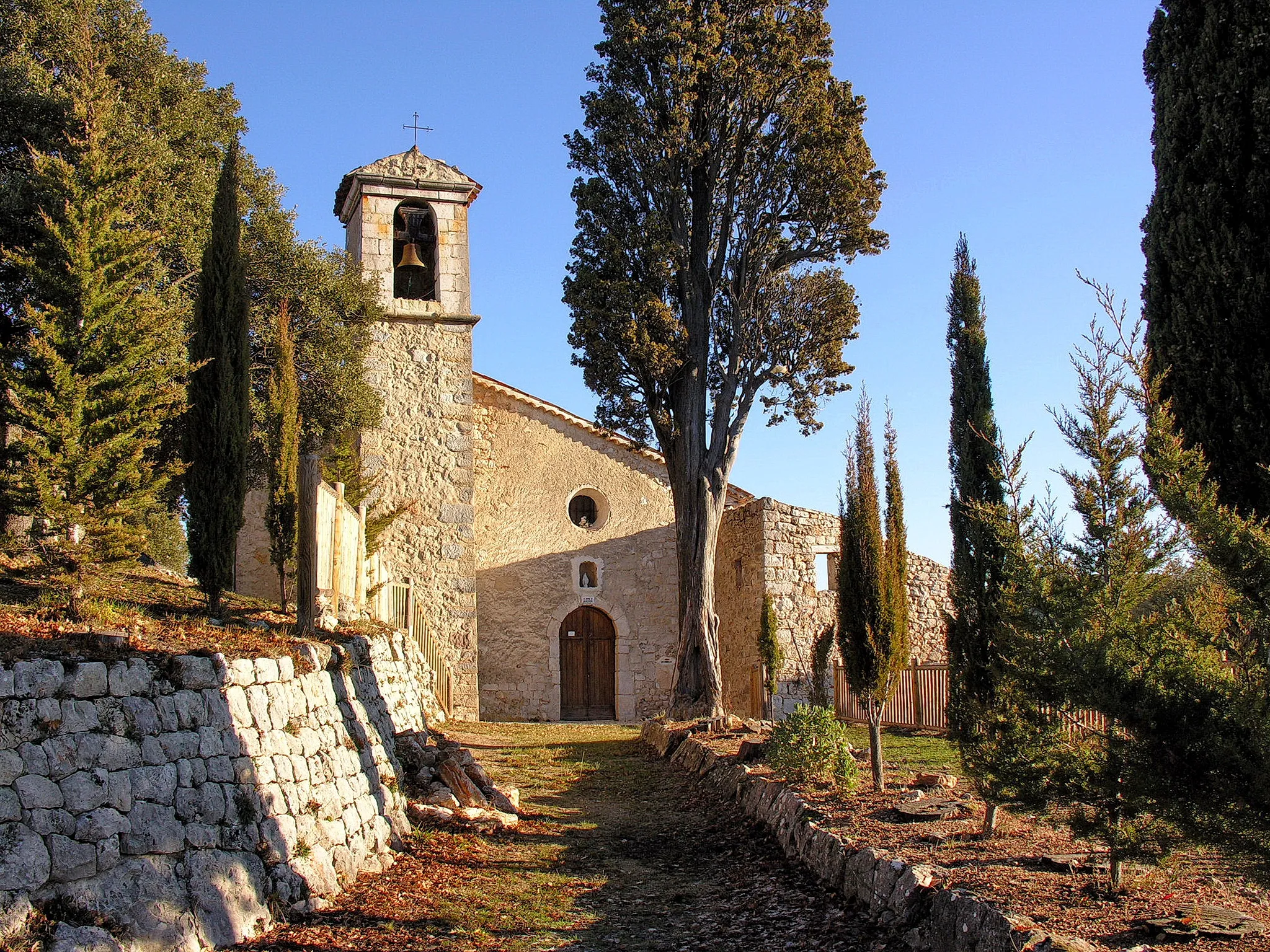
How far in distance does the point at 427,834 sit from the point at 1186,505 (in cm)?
644

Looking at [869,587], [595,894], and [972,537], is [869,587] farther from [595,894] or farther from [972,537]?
[595,894]

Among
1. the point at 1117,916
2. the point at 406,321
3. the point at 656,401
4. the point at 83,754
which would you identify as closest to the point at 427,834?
the point at 83,754

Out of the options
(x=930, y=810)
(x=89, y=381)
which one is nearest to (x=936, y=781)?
(x=930, y=810)

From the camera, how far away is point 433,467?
1952cm

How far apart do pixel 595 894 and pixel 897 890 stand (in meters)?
2.32

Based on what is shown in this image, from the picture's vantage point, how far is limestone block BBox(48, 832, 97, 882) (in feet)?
15.9

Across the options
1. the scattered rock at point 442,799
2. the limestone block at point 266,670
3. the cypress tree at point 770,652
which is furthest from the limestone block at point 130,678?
the cypress tree at point 770,652

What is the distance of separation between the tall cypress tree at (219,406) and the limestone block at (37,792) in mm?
4021

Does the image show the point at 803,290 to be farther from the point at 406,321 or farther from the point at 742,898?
the point at 742,898

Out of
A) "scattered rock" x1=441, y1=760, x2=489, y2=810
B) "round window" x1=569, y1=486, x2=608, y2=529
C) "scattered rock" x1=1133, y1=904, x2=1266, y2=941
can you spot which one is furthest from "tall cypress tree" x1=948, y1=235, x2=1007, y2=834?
"round window" x1=569, y1=486, x2=608, y2=529

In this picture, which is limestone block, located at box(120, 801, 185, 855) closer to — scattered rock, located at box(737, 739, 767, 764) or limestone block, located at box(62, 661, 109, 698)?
limestone block, located at box(62, 661, 109, 698)

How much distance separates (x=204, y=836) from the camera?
18.7 ft

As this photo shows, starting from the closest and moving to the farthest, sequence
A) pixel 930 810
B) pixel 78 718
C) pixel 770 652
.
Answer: pixel 78 718
pixel 930 810
pixel 770 652

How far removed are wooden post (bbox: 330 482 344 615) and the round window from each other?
10.8 m
